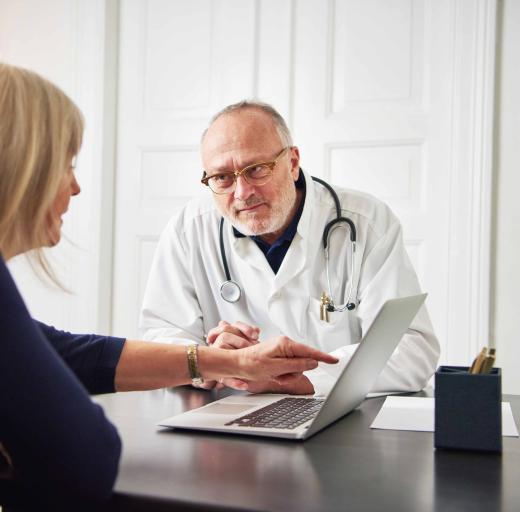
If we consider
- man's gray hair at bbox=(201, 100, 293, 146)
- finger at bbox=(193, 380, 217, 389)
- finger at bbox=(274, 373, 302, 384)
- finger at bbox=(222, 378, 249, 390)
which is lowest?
finger at bbox=(193, 380, 217, 389)

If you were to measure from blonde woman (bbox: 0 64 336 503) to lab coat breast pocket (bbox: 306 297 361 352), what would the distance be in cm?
56

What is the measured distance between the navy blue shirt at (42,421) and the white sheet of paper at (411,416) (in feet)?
1.58

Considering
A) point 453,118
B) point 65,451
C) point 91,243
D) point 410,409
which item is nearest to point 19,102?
point 65,451

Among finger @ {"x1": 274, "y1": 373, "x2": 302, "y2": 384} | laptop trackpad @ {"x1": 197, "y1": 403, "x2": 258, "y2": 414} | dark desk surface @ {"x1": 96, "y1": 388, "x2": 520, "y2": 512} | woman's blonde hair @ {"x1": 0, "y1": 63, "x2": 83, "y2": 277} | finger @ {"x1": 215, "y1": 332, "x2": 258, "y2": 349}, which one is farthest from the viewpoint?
finger @ {"x1": 215, "y1": 332, "x2": 258, "y2": 349}

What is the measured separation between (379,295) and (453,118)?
4.11ft

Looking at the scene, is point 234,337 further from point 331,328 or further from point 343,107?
point 343,107

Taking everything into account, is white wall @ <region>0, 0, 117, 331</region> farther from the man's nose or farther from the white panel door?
the man's nose

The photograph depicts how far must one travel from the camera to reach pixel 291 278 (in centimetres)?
180

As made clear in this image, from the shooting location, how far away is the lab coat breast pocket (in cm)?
175

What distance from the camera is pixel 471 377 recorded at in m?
0.92

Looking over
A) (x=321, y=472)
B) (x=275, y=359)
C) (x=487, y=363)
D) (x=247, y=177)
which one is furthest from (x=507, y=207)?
(x=321, y=472)

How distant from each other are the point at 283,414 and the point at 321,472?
12.0 inches

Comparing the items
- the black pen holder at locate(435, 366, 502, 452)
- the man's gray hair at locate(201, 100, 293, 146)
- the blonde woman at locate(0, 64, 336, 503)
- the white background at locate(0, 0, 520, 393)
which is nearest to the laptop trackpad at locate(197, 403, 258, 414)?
the blonde woman at locate(0, 64, 336, 503)

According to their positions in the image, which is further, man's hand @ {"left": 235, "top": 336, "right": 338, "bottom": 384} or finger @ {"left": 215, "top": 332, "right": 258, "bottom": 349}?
finger @ {"left": 215, "top": 332, "right": 258, "bottom": 349}
